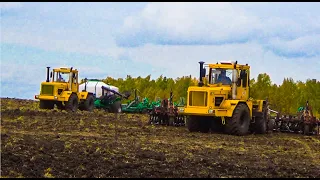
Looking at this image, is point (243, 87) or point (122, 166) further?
point (243, 87)

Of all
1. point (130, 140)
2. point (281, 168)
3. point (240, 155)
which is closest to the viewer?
point (281, 168)

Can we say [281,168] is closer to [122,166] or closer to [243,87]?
[122,166]

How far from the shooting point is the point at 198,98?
86.9 ft

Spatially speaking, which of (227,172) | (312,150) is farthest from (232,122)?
(227,172)

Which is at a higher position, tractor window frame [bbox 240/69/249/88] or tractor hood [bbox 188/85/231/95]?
tractor window frame [bbox 240/69/249/88]

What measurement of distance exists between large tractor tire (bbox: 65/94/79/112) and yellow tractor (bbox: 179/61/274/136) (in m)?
13.1

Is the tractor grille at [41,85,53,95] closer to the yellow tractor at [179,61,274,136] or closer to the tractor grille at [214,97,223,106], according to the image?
the yellow tractor at [179,61,274,136]

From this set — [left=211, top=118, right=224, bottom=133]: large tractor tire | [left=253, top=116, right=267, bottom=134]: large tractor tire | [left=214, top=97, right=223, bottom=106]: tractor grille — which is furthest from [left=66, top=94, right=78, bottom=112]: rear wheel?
[left=214, top=97, right=223, bottom=106]: tractor grille

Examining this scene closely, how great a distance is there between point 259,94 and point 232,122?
3410 centimetres

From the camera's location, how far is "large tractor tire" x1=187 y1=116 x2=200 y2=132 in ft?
90.9

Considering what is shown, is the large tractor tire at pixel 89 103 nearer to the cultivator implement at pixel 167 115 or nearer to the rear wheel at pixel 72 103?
the rear wheel at pixel 72 103

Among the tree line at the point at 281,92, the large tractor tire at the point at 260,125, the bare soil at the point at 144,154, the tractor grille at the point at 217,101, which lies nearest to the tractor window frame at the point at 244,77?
the tractor grille at the point at 217,101

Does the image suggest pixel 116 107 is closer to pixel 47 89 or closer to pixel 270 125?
pixel 47 89

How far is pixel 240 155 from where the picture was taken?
18.3 m
